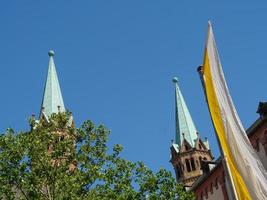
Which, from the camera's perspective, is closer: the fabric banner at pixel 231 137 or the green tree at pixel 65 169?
the fabric banner at pixel 231 137

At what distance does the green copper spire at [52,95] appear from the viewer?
57.6 m

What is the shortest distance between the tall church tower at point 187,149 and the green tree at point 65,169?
42.8 m

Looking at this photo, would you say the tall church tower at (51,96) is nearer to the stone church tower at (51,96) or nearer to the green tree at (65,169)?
the stone church tower at (51,96)

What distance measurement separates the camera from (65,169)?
2364cm

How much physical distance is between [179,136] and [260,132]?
40.0 metres

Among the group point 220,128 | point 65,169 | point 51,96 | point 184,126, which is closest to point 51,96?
point 51,96

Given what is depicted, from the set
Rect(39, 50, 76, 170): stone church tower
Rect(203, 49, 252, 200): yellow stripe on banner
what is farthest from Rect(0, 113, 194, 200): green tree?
Rect(39, 50, 76, 170): stone church tower

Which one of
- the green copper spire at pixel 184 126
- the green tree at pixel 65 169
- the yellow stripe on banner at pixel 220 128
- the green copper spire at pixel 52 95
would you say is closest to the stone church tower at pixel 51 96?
the green copper spire at pixel 52 95

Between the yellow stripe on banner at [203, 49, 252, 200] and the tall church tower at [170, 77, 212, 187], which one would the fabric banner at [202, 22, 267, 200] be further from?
the tall church tower at [170, 77, 212, 187]

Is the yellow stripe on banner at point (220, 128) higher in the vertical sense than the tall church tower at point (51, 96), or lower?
lower

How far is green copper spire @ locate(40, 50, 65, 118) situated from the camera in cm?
5761

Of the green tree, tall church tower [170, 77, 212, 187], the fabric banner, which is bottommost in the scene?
the fabric banner

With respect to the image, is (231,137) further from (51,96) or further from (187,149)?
(187,149)

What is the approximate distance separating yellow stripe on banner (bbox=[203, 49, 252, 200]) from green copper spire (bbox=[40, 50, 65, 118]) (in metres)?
47.1
